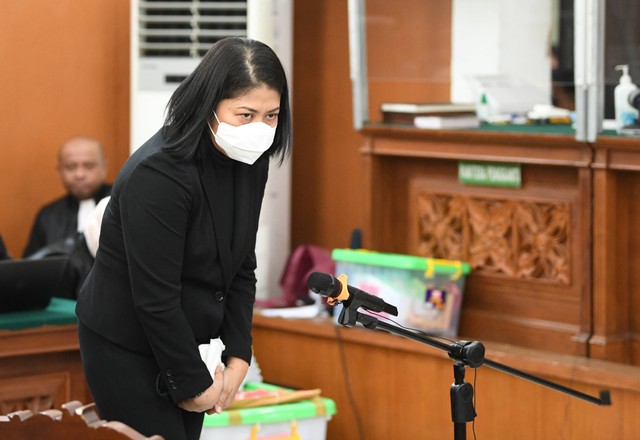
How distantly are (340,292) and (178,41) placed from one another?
9.15 ft

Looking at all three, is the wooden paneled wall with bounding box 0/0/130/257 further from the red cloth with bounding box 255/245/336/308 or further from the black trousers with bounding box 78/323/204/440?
the black trousers with bounding box 78/323/204/440

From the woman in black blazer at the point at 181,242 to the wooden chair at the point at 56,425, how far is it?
37cm

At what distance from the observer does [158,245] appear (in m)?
2.11

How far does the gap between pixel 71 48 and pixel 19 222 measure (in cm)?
76

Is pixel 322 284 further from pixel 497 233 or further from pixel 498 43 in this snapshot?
pixel 498 43

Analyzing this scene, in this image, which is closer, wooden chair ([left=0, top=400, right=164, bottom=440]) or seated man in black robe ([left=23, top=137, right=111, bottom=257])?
wooden chair ([left=0, top=400, right=164, bottom=440])

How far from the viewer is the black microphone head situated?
79.0 inches

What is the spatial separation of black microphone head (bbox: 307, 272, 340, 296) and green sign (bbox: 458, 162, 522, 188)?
77.5 inches

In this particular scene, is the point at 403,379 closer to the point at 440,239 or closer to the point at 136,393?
the point at 440,239

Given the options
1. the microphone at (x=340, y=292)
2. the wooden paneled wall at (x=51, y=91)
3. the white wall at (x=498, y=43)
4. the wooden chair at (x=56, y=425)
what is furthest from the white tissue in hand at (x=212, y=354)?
the wooden paneled wall at (x=51, y=91)

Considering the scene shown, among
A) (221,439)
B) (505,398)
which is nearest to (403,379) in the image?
(505,398)

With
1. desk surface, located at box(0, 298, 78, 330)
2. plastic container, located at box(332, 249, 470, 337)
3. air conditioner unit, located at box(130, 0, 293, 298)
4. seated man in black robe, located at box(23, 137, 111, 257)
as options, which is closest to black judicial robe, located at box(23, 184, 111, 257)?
seated man in black robe, located at box(23, 137, 111, 257)

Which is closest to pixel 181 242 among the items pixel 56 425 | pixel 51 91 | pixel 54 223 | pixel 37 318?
pixel 56 425

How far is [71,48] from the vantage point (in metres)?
4.76
